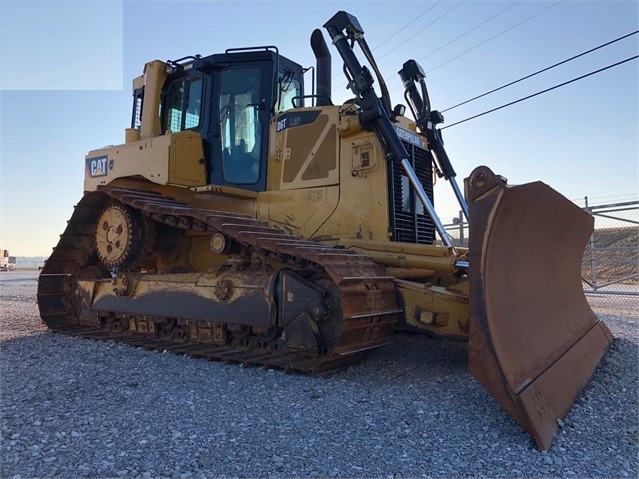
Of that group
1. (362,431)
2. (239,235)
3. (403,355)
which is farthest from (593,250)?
(362,431)

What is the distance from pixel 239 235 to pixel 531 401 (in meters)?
2.91

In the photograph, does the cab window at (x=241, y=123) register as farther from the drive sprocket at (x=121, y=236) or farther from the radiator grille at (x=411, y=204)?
the radiator grille at (x=411, y=204)

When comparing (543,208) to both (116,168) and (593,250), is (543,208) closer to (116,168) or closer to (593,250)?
(116,168)

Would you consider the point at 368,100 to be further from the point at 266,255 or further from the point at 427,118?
the point at 266,255

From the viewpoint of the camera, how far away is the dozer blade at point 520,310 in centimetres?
299

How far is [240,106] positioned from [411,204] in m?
2.46

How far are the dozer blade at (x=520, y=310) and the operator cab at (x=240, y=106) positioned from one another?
10.9ft

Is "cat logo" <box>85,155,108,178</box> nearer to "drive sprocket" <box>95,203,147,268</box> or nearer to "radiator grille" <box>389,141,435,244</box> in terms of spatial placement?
"drive sprocket" <box>95,203,147,268</box>

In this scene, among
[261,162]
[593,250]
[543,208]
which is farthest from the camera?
[593,250]

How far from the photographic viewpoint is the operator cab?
613 cm

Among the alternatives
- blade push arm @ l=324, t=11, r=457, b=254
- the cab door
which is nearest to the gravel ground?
blade push arm @ l=324, t=11, r=457, b=254

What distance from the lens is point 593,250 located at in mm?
11148

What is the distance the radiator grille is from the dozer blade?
5.14 ft

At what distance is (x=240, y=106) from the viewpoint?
6.28m
